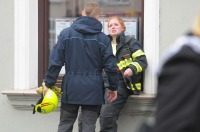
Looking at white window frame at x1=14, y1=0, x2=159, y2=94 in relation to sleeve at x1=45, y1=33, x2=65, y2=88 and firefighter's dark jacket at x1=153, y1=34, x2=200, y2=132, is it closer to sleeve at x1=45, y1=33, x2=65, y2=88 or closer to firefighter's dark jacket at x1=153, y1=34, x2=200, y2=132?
Answer: sleeve at x1=45, y1=33, x2=65, y2=88

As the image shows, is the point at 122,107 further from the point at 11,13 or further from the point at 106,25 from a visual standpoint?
the point at 11,13

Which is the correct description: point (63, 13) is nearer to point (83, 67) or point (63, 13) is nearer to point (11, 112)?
point (11, 112)

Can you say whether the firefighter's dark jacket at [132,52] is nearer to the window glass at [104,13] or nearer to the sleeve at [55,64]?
the window glass at [104,13]

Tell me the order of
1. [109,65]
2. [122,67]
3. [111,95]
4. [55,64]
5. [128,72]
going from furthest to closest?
[122,67] < [128,72] < [111,95] < [109,65] < [55,64]

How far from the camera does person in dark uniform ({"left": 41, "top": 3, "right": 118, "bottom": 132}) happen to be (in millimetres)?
5062

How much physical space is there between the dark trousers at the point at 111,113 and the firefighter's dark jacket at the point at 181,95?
4.03 metres

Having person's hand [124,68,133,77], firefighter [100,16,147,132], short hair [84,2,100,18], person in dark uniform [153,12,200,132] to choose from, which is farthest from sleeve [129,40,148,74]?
person in dark uniform [153,12,200,132]

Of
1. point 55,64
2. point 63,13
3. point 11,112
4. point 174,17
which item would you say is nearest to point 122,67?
point 174,17

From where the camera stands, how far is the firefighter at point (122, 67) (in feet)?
19.0

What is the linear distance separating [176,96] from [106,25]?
4.78m

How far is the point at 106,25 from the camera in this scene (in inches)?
253

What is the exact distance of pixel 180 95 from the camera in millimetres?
1691

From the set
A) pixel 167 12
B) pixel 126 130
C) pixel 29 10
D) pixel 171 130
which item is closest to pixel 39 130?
A: pixel 126 130

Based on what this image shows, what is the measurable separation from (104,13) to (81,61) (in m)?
1.56
